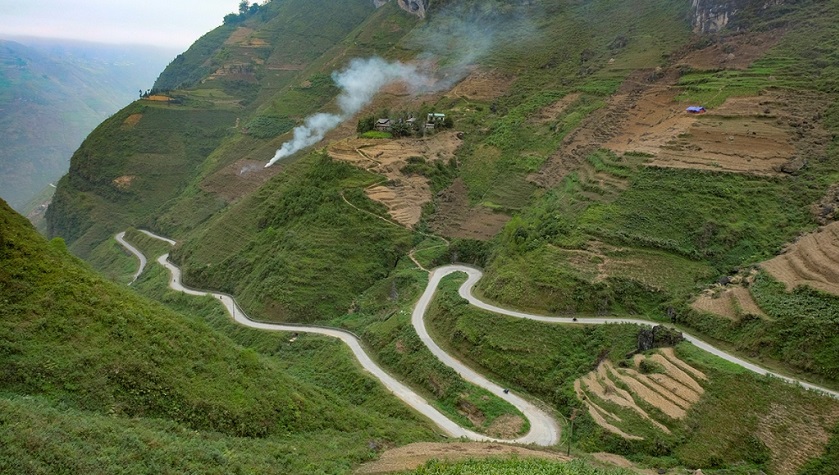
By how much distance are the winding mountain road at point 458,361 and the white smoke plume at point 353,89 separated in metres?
42.8

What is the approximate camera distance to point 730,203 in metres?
51.3

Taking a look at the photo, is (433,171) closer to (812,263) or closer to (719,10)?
(812,263)

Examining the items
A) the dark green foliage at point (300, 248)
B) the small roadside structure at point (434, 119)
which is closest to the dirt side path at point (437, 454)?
the dark green foliage at point (300, 248)

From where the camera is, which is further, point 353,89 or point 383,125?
point 353,89

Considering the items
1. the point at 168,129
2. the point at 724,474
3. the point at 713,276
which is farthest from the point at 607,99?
the point at 168,129

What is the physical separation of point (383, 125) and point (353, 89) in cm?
3639

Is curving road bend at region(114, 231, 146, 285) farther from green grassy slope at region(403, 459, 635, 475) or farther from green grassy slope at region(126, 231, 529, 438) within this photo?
green grassy slope at region(403, 459, 635, 475)

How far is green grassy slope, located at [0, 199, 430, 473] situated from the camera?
67.7 ft

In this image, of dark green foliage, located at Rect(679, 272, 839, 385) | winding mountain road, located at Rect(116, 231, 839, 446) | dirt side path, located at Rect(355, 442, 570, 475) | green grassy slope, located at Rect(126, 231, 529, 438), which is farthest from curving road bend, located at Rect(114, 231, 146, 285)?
dark green foliage, located at Rect(679, 272, 839, 385)

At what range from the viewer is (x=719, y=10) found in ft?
278

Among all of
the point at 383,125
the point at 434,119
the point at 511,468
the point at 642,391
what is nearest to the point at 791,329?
the point at 642,391

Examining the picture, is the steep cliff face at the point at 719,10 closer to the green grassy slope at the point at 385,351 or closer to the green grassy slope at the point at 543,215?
the green grassy slope at the point at 543,215

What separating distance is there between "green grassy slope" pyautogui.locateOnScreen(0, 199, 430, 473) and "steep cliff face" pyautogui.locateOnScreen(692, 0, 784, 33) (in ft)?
264

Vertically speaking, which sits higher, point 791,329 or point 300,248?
point 300,248
